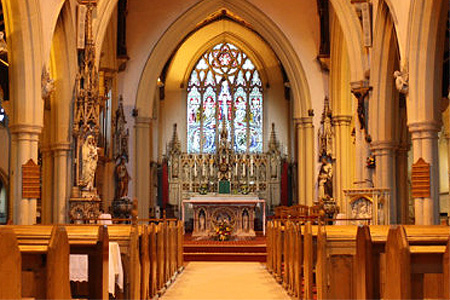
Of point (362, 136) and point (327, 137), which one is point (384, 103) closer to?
point (362, 136)

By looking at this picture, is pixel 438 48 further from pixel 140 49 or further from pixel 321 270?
pixel 140 49

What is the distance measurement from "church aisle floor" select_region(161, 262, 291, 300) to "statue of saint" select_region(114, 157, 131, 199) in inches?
204

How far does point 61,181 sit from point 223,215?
5.26 meters

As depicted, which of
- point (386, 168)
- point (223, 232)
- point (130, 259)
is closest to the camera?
point (130, 259)

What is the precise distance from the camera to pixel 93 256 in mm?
4617

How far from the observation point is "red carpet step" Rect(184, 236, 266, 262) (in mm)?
14008

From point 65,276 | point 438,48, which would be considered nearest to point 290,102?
point 438,48

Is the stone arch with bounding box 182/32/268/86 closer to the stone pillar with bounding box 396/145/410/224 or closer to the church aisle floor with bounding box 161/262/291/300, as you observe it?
the stone pillar with bounding box 396/145/410/224

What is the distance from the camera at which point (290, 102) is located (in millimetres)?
24234

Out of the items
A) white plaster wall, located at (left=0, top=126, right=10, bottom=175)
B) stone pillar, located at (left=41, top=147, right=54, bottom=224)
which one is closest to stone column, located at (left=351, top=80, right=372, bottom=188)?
stone pillar, located at (left=41, top=147, right=54, bottom=224)

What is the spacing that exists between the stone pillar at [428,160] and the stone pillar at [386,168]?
1.86 metres

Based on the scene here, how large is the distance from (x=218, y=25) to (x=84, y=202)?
13.4 m

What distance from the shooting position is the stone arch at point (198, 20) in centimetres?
1866

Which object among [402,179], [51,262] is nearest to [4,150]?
[402,179]
